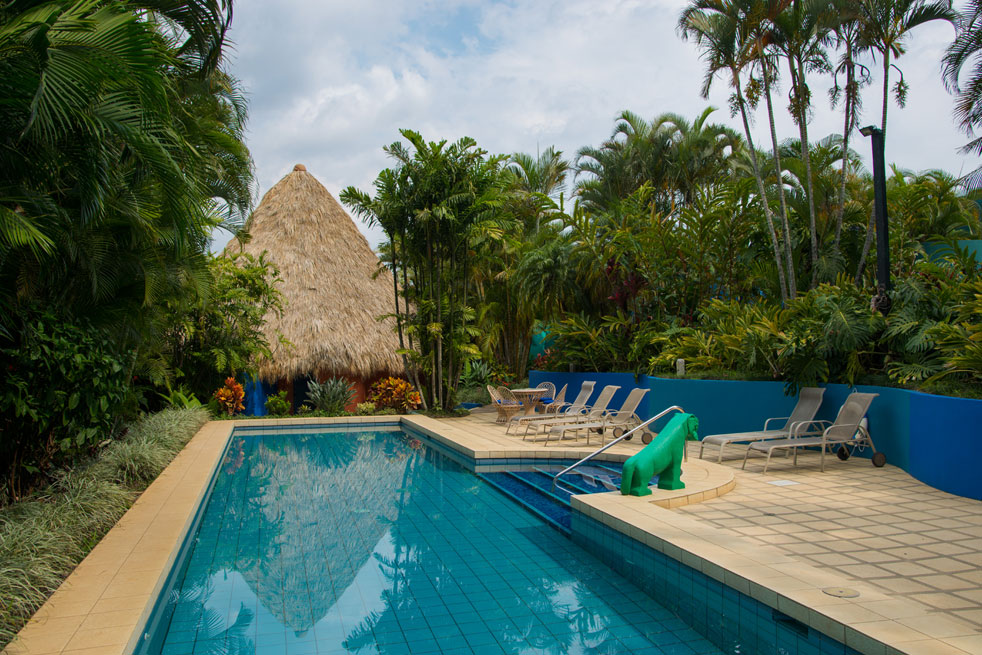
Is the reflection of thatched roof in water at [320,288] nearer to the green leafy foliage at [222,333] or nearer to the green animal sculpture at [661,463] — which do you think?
the green leafy foliage at [222,333]

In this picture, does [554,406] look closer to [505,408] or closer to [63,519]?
[505,408]

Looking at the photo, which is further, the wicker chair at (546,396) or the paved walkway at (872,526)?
the wicker chair at (546,396)

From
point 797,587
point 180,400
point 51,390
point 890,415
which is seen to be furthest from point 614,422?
point 180,400

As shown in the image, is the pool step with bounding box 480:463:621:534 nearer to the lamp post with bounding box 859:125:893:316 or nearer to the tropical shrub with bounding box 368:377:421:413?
the lamp post with bounding box 859:125:893:316

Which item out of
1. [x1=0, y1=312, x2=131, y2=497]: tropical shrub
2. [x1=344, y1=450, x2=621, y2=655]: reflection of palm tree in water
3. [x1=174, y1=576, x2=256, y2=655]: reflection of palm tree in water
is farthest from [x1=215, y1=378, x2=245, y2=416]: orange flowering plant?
[x1=174, y1=576, x2=256, y2=655]: reflection of palm tree in water

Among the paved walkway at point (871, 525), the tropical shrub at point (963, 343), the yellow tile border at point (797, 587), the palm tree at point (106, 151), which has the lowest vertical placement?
the paved walkway at point (871, 525)

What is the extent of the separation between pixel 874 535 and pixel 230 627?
176 inches

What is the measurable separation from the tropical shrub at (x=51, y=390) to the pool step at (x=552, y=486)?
4.10m

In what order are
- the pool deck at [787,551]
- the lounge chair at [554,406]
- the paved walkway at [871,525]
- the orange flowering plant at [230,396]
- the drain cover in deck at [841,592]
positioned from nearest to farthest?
the pool deck at [787,551] → the drain cover in deck at [841,592] → the paved walkway at [871,525] → the lounge chair at [554,406] → the orange flowering plant at [230,396]

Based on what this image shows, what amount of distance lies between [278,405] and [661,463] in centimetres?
1143

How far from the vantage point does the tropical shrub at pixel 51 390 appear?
4867mm

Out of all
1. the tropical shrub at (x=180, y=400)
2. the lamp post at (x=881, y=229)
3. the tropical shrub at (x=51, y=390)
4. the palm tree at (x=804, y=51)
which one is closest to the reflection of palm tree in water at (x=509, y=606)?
the tropical shrub at (x=51, y=390)

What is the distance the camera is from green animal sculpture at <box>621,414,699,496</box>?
6066 millimetres

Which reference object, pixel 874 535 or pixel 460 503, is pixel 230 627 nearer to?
pixel 460 503
